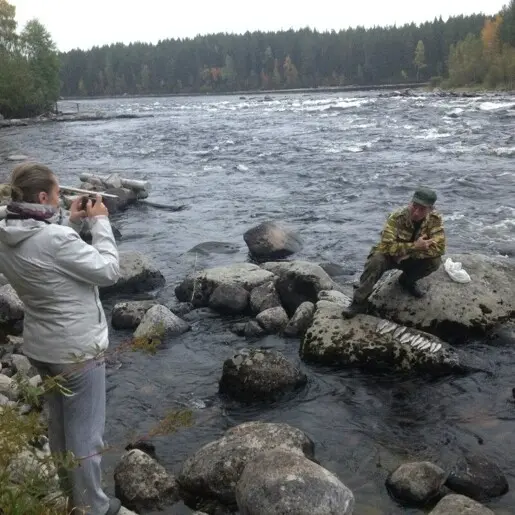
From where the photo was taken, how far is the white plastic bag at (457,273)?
840cm

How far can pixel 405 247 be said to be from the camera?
295 inches

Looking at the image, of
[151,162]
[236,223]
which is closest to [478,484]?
[236,223]

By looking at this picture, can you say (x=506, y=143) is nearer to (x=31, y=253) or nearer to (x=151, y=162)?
(x=151, y=162)

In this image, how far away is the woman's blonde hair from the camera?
349 centimetres

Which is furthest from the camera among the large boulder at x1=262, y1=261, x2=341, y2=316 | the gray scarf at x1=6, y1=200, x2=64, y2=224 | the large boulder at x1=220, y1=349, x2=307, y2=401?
the large boulder at x1=262, y1=261, x2=341, y2=316

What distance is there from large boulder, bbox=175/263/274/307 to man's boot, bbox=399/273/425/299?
7.79 feet

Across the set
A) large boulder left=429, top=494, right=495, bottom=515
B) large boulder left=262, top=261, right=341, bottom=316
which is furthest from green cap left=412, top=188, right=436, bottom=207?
large boulder left=429, top=494, right=495, bottom=515

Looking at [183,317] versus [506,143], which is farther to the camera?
[506,143]

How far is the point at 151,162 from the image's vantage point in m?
26.5

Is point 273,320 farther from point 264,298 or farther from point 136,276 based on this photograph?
point 136,276

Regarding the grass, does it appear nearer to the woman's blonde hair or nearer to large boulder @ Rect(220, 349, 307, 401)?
the woman's blonde hair

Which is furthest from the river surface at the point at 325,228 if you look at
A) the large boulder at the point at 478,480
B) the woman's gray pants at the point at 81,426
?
the woman's gray pants at the point at 81,426

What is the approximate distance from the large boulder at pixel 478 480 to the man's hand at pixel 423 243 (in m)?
2.82

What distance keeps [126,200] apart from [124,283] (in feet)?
25.1
